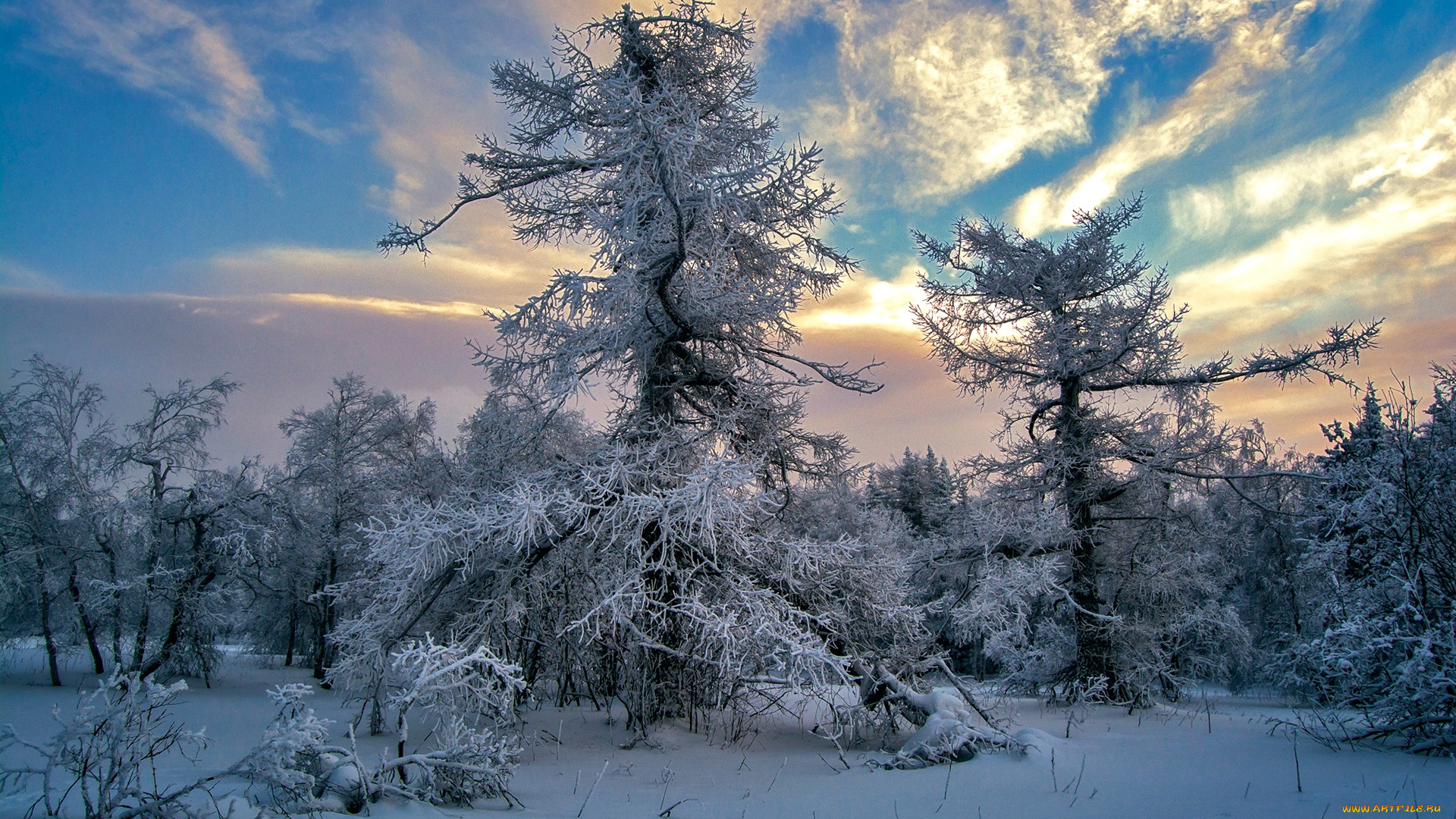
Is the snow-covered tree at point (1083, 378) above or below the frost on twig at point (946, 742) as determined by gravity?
above

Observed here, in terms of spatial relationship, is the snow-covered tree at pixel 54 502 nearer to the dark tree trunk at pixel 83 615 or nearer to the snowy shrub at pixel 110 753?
the dark tree trunk at pixel 83 615

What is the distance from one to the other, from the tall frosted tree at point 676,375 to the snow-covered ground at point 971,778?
963 millimetres

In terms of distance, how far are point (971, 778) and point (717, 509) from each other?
3.44m

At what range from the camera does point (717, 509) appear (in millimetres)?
7137

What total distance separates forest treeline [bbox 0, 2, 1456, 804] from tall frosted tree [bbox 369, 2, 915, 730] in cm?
6

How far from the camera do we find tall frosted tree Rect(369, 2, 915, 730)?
7.47m

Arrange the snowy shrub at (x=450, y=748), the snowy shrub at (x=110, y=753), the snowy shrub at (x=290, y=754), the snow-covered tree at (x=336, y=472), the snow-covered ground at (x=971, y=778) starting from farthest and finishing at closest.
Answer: the snow-covered tree at (x=336, y=472) → the snowy shrub at (x=450, y=748) → the snow-covered ground at (x=971, y=778) → the snowy shrub at (x=290, y=754) → the snowy shrub at (x=110, y=753)

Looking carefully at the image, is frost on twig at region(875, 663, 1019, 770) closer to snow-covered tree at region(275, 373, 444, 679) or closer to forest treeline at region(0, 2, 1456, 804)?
forest treeline at region(0, 2, 1456, 804)

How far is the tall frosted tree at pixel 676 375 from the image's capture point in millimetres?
7469

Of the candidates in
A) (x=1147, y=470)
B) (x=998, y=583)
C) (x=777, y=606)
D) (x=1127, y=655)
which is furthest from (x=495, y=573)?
(x=1127, y=655)

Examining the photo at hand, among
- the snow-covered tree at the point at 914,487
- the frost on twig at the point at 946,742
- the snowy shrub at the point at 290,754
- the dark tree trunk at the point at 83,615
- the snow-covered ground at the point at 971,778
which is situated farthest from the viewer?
the snow-covered tree at the point at 914,487

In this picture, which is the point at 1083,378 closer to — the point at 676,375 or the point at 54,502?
the point at 676,375

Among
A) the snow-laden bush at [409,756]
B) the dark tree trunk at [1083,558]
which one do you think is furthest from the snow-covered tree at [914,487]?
the snow-laden bush at [409,756]

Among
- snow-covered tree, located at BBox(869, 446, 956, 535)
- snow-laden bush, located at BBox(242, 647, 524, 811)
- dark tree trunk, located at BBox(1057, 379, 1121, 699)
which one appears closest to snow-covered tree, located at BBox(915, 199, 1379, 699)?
dark tree trunk, located at BBox(1057, 379, 1121, 699)
